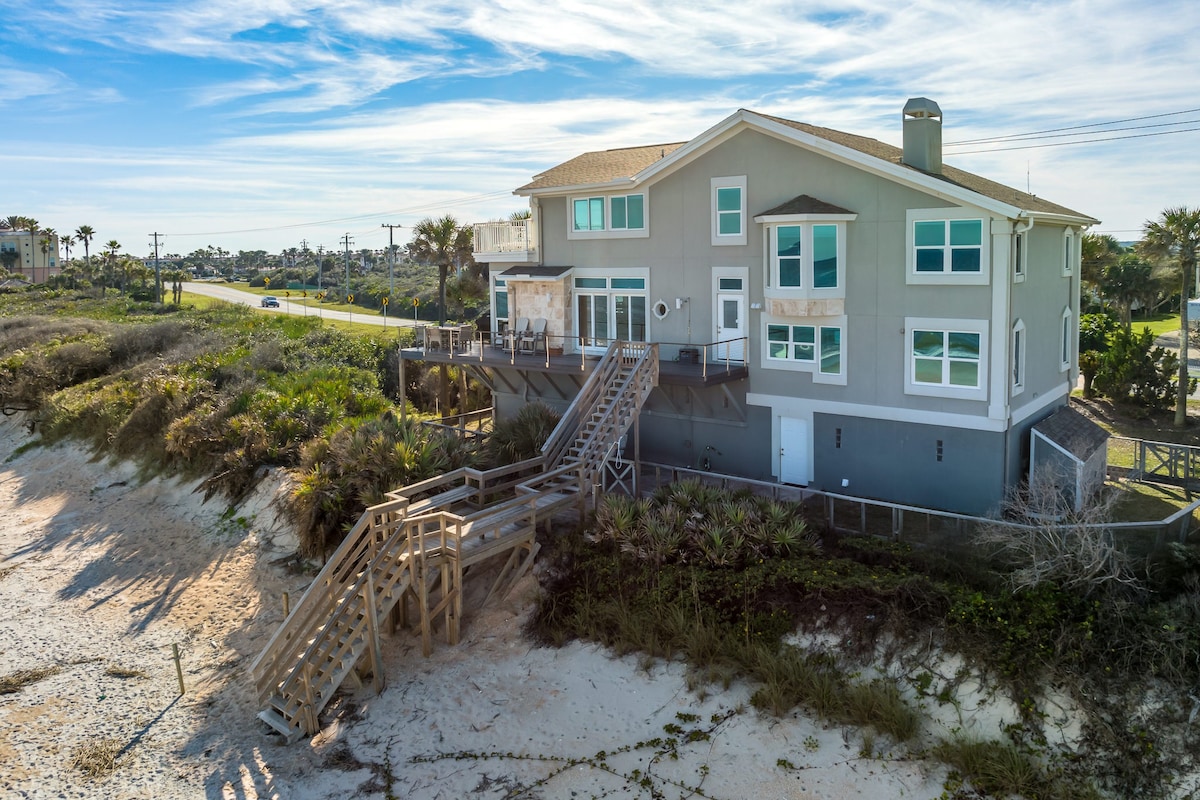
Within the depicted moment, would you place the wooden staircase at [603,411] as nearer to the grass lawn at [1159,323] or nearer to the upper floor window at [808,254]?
the upper floor window at [808,254]

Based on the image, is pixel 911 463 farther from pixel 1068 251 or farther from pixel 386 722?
pixel 386 722

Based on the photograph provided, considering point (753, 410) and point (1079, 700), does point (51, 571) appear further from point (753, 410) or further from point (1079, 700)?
point (1079, 700)

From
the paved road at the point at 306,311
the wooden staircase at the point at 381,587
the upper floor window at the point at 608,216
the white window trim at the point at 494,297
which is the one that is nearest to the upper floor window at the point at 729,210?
the upper floor window at the point at 608,216

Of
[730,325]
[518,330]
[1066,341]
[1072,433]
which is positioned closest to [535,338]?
[518,330]

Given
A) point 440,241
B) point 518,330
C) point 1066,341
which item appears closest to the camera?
point 1066,341

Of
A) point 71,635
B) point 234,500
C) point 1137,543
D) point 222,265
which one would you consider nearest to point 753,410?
point 1137,543

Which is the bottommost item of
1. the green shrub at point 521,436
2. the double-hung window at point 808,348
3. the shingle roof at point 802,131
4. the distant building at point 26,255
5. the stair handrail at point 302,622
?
the stair handrail at point 302,622
